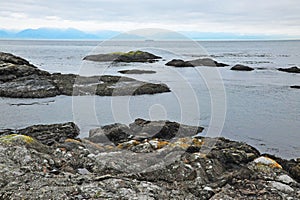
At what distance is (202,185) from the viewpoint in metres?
9.34

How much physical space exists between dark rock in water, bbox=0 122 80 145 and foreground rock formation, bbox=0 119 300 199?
222 cm

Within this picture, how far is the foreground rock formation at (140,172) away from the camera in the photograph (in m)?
8.44

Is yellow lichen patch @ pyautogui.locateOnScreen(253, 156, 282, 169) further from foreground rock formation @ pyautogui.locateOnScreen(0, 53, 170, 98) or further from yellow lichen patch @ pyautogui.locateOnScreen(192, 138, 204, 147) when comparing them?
foreground rock formation @ pyautogui.locateOnScreen(0, 53, 170, 98)

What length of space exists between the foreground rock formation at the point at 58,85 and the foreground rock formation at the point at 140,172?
16.5 metres

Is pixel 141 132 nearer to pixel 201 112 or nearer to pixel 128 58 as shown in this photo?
pixel 201 112

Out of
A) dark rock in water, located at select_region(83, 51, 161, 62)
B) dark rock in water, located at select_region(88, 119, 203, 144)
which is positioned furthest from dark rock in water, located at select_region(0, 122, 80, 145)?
dark rock in water, located at select_region(83, 51, 161, 62)

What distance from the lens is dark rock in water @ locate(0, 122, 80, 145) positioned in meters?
14.7

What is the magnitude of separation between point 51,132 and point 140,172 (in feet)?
23.6

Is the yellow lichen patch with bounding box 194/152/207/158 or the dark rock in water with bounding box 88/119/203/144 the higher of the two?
the yellow lichen patch with bounding box 194/152/207/158

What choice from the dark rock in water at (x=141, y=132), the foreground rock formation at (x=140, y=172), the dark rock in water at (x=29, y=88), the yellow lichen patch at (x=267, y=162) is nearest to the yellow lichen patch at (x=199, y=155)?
the foreground rock formation at (x=140, y=172)

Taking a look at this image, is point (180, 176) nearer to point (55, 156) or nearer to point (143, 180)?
point (143, 180)

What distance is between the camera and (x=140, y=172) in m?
9.82

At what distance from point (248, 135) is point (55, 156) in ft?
33.7

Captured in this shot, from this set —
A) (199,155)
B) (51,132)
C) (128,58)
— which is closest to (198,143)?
(199,155)
